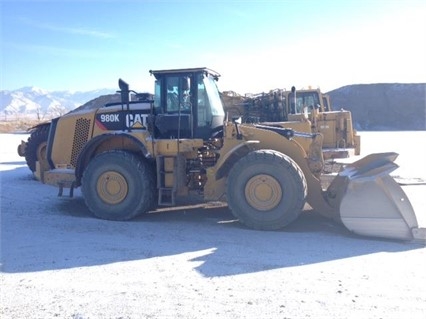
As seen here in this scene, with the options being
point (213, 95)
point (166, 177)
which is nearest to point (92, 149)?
point (166, 177)

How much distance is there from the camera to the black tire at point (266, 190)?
22.7 ft

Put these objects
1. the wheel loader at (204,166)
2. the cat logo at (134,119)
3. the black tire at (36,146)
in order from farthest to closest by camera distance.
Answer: the black tire at (36,146) < the cat logo at (134,119) < the wheel loader at (204,166)

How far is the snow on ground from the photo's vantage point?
4.26m

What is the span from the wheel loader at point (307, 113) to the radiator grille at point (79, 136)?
5878 mm

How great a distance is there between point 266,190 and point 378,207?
163 cm

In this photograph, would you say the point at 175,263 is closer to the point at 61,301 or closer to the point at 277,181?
the point at 61,301

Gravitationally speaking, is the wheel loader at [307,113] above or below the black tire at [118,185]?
above

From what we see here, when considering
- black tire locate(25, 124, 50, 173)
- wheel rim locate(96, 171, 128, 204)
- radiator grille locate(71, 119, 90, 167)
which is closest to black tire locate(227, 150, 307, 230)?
wheel rim locate(96, 171, 128, 204)

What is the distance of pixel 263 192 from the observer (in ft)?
23.2

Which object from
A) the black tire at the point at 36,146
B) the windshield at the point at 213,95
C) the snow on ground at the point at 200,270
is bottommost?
the snow on ground at the point at 200,270

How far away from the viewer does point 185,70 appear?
26.4 ft

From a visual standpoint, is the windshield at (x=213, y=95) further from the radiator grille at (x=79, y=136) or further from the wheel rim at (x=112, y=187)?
the radiator grille at (x=79, y=136)

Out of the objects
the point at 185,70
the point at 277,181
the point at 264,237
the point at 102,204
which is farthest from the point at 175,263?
the point at 185,70

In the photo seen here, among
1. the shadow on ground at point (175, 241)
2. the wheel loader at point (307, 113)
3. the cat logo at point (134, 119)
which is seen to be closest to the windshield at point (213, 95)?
the cat logo at point (134, 119)
